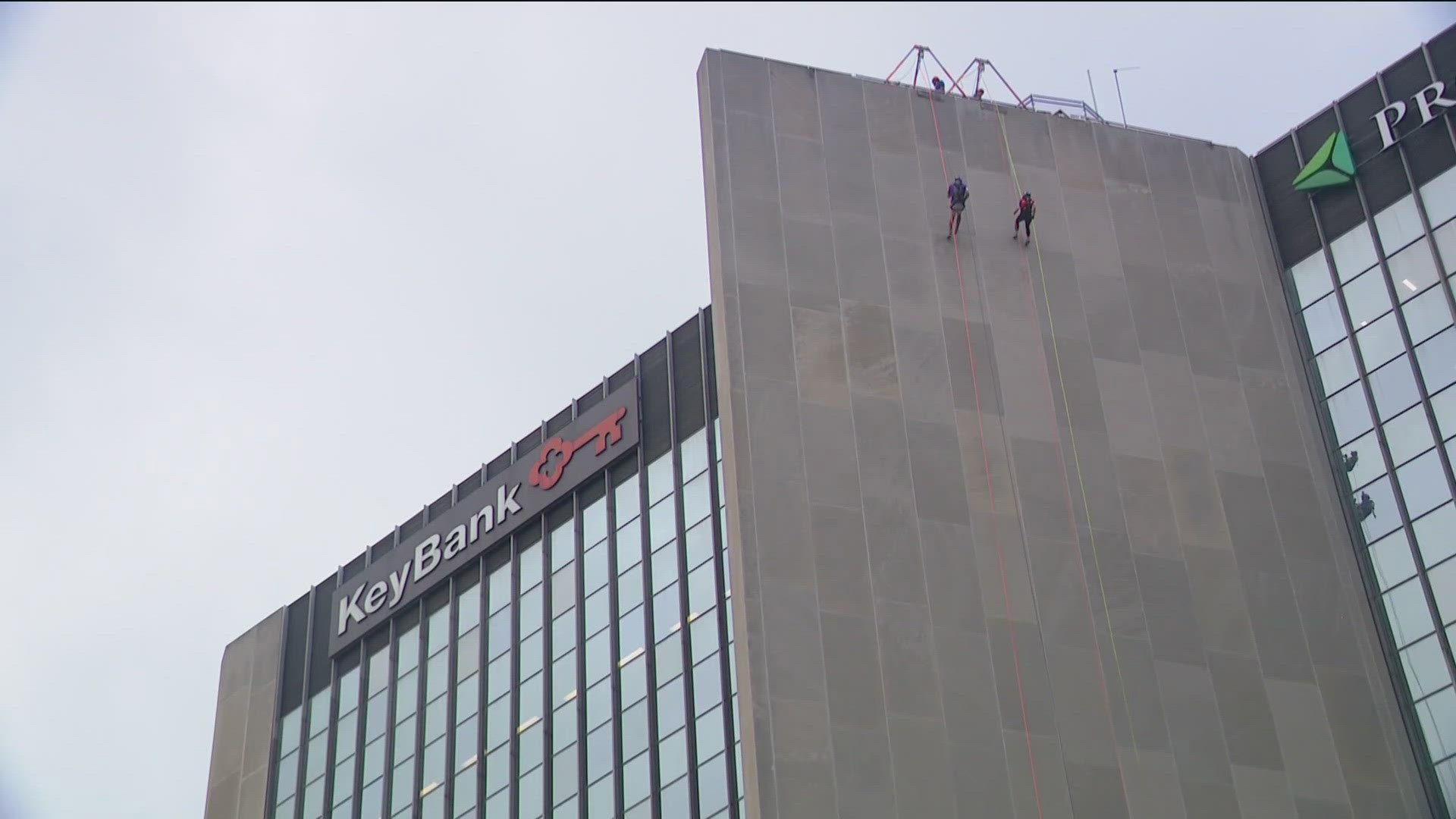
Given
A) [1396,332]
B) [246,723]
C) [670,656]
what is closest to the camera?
[1396,332]

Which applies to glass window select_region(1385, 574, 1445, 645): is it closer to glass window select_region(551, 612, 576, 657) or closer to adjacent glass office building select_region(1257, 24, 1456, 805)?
adjacent glass office building select_region(1257, 24, 1456, 805)

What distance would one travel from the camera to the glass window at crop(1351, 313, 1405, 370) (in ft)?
211

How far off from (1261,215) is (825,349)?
1708 cm

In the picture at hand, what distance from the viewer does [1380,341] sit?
64.8 meters

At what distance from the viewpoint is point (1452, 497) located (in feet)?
200

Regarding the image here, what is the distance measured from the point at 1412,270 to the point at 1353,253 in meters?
2.61

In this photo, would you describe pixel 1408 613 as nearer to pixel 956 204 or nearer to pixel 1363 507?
pixel 1363 507

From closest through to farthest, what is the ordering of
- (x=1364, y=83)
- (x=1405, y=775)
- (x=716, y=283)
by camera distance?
(x=1405, y=775), (x=716, y=283), (x=1364, y=83)

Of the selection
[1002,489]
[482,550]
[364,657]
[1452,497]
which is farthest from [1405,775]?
[364,657]

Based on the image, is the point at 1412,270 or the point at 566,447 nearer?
the point at 1412,270

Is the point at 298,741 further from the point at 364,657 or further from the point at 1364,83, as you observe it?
the point at 1364,83

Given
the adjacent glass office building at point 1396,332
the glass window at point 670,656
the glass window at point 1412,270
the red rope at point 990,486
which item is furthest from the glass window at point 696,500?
the glass window at point 1412,270

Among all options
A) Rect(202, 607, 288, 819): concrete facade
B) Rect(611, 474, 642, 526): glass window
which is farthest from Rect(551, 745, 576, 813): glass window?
Rect(202, 607, 288, 819): concrete facade

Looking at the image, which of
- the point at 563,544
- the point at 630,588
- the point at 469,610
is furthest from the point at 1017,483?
the point at 469,610
